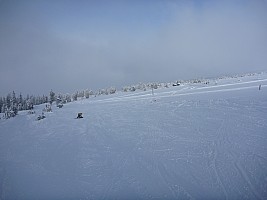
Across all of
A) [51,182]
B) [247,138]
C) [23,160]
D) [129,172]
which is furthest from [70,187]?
[247,138]

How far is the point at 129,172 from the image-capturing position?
9.70 meters

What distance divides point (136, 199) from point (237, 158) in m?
4.33

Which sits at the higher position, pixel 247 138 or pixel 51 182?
pixel 247 138

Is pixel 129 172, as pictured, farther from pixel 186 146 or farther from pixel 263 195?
pixel 263 195

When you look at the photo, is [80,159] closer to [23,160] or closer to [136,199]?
[23,160]

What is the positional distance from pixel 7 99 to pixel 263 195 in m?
57.1

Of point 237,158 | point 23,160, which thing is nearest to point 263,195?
point 237,158

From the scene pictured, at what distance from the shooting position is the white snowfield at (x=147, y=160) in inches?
327

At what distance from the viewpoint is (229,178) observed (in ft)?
27.7

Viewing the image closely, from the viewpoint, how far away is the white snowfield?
831 cm

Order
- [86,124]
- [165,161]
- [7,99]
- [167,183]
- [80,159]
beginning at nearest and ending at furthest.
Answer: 1. [167,183]
2. [165,161]
3. [80,159]
4. [86,124]
5. [7,99]

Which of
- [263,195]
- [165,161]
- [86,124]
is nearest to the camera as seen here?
[263,195]

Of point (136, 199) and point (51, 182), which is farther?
point (51, 182)

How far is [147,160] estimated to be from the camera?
34.9 feet
